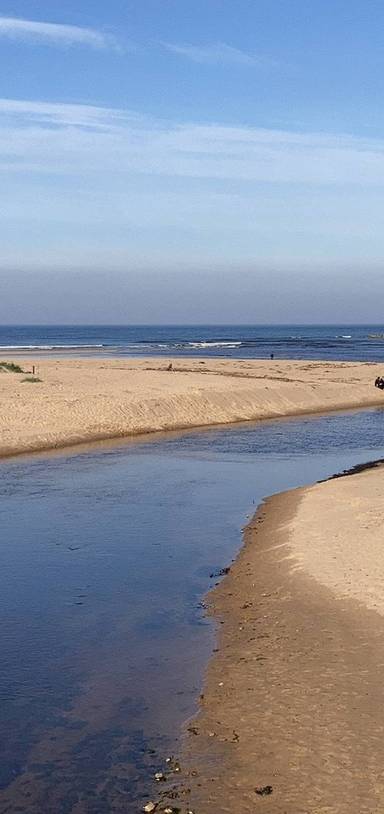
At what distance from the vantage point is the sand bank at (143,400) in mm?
31453

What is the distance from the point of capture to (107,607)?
12.3m

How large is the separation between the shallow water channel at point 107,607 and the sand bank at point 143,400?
4.72 meters

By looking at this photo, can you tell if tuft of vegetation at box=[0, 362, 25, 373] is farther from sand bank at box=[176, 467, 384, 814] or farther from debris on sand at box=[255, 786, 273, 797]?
debris on sand at box=[255, 786, 273, 797]

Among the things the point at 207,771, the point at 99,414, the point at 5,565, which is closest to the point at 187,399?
the point at 99,414

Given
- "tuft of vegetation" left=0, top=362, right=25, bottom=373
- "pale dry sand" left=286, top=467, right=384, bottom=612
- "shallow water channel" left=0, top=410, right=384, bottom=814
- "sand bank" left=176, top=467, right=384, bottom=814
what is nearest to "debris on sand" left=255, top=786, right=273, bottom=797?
"sand bank" left=176, top=467, right=384, bottom=814

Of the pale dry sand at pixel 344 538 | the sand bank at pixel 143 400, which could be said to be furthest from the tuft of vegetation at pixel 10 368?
the pale dry sand at pixel 344 538

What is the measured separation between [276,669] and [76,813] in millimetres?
3159

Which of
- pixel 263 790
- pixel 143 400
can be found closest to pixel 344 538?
pixel 263 790

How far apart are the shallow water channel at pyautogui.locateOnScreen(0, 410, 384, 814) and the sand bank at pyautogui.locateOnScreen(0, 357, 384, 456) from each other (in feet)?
15.5

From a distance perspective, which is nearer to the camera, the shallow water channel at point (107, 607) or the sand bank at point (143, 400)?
the shallow water channel at point (107, 607)

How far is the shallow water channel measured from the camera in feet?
25.8

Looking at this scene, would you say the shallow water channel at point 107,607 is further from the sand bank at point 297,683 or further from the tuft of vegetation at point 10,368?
the tuft of vegetation at point 10,368

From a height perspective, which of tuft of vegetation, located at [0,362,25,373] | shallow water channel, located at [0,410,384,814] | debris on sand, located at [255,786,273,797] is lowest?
shallow water channel, located at [0,410,384,814]

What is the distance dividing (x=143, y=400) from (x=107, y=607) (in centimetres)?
2486
